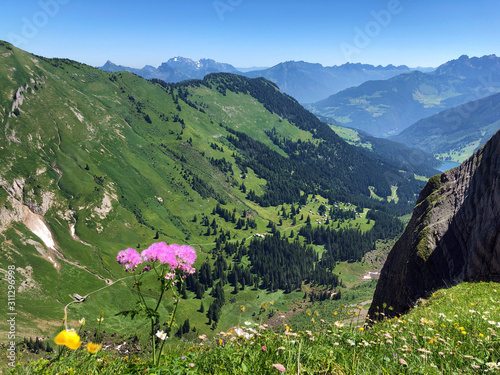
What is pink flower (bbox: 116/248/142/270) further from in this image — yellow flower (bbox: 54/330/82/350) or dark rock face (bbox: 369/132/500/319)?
dark rock face (bbox: 369/132/500/319)

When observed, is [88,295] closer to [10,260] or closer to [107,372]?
[10,260]

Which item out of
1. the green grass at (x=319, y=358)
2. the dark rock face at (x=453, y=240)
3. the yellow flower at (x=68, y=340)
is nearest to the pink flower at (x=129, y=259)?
the green grass at (x=319, y=358)

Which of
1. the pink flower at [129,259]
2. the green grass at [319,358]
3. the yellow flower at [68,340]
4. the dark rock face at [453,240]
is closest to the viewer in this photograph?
the yellow flower at [68,340]

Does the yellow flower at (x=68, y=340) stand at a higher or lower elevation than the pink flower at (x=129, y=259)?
lower

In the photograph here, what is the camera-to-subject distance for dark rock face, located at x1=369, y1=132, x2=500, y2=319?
83.1ft

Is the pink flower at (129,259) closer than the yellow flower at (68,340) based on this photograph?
No

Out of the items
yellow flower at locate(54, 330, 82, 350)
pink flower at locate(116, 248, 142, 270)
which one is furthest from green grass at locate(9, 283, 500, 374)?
yellow flower at locate(54, 330, 82, 350)

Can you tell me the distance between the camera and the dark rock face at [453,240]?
83.1ft

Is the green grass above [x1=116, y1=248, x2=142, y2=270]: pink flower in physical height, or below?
below

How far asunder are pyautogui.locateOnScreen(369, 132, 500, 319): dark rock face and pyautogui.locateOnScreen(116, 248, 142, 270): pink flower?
24131 millimetres

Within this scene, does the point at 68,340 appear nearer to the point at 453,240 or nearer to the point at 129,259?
the point at 129,259

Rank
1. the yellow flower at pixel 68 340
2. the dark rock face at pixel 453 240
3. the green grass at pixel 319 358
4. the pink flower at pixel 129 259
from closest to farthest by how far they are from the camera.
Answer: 1. the yellow flower at pixel 68 340
2. the green grass at pixel 319 358
3. the pink flower at pixel 129 259
4. the dark rock face at pixel 453 240

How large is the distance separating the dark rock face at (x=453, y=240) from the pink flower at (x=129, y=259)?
2413 cm

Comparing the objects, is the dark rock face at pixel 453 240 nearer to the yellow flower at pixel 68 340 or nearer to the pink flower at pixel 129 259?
the pink flower at pixel 129 259
